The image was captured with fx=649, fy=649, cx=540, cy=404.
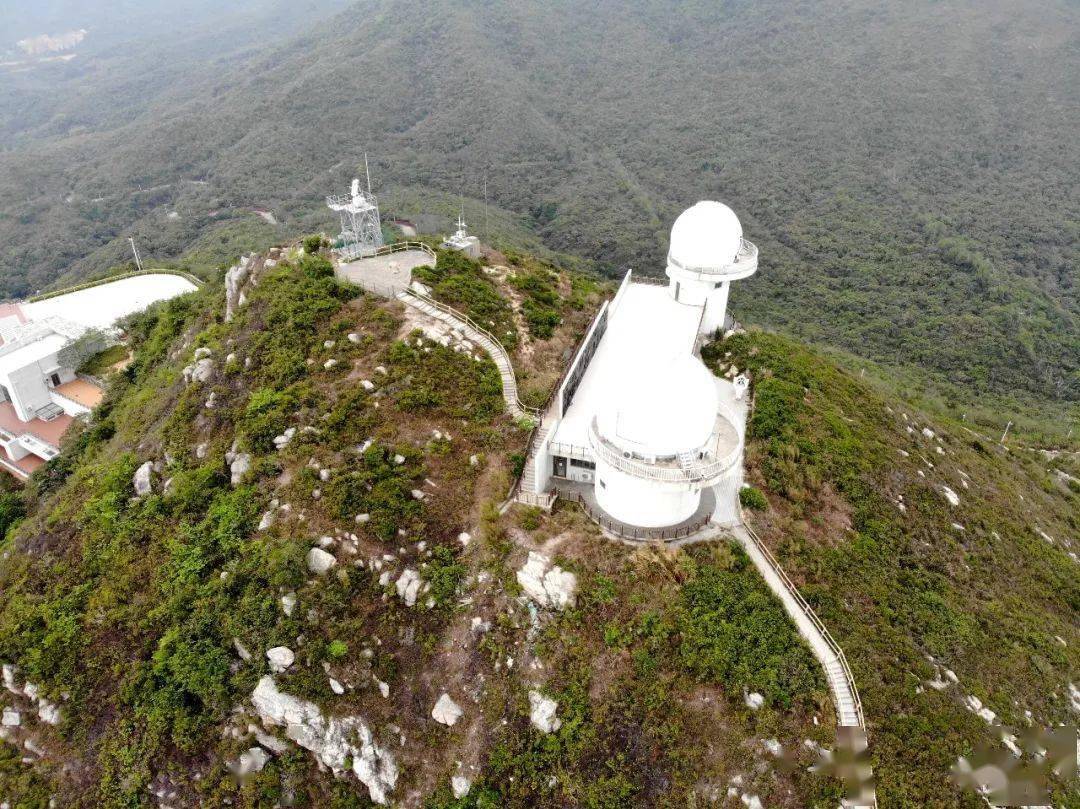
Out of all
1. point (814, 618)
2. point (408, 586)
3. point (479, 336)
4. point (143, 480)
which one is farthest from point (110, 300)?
point (814, 618)

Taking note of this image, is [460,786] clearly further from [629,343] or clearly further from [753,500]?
[629,343]

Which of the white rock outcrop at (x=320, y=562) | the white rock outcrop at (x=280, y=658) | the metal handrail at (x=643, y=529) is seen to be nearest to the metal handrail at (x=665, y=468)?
the metal handrail at (x=643, y=529)

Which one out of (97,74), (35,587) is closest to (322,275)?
(35,587)

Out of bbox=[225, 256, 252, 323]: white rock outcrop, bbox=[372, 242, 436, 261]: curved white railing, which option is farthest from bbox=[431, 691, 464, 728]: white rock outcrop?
bbox=[372, 242, 436, 261]: curved white railing

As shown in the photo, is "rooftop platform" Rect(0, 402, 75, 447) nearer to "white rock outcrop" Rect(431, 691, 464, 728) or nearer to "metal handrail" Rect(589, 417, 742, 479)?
"white rock outcrop" Rect(431, 691, 464, 728)

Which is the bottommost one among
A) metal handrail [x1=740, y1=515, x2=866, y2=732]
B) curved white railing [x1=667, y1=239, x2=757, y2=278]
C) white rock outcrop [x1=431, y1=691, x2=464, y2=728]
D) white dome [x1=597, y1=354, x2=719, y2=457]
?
white rock outcrop [x1=431, y1=691, x2=464, y2=728]

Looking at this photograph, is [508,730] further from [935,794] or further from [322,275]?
→ [322,275]
